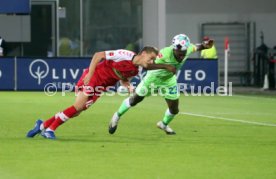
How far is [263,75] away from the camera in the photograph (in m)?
43.1

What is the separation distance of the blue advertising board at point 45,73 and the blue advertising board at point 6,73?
254 millimetres

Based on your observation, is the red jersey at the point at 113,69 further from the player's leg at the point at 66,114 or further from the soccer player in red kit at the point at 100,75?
the player's leg at the point at 66,114

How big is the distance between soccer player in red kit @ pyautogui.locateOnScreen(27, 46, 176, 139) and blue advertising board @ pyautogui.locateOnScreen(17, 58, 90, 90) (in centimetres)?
1703

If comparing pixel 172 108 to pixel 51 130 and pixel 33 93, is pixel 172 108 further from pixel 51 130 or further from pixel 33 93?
pixel 33 93

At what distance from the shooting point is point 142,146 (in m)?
15.4

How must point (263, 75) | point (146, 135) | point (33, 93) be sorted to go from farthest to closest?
point (263, 75), point (33, 93), point (146, 135)

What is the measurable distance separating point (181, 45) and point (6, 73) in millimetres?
17500

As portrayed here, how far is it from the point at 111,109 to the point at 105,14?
16.0m

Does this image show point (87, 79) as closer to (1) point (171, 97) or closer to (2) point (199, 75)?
(1) point (171, 97)

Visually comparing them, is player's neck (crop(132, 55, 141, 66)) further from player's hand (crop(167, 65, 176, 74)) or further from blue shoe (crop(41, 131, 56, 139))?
blue shoe (crop(41, 131, 56, 139))

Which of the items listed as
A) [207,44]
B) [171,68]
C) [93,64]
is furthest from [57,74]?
[171,68]

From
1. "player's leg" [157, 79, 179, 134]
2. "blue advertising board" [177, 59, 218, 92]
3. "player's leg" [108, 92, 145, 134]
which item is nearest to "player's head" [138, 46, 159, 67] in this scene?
"player's leg" [157, 79, 179, 134]

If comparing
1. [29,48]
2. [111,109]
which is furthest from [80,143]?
[29,48]

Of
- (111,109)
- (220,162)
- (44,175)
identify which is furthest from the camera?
(111,109)
